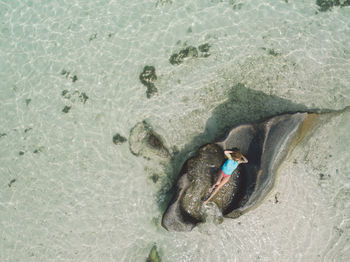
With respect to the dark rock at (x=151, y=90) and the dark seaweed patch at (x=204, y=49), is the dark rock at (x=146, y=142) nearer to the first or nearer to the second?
the dark rock at (x=151, y=90)

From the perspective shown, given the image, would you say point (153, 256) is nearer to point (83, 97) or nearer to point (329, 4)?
point (83, 97)

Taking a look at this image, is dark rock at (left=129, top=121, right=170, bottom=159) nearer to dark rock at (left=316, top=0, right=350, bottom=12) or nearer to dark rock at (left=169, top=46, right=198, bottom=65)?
dark rock at (left=169, top=46, right=198, bottom=65)

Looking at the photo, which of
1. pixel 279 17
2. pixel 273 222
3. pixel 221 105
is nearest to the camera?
pixel 273 222

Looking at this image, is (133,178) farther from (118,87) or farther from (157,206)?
(118,87)

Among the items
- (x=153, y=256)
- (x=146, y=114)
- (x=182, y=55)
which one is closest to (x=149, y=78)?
(x=146, y=114)

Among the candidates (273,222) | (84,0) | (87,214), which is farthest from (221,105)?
(84,0)

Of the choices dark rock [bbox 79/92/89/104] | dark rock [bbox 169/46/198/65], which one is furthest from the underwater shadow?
dark rock [bbox 79/92/89/104]

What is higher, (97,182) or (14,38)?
(14,38)
